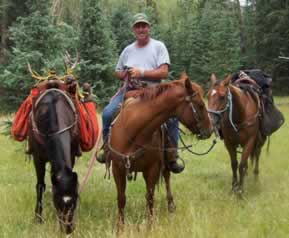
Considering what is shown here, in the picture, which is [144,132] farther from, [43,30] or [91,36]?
[91,36]

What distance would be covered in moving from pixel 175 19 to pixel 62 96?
117ft

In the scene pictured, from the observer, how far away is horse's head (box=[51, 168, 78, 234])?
4383mm

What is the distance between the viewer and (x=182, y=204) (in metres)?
7.19

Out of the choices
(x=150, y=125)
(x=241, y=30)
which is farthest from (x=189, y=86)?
(x=241, y=30)

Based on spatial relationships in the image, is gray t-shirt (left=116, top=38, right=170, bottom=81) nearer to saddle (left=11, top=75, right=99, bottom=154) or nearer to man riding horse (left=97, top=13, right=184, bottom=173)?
man riding horse (left=97, top=13, right=184, bottom=173)

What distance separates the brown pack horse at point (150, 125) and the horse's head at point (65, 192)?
4.05 feet

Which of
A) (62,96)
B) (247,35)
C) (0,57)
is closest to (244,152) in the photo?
(62,96)

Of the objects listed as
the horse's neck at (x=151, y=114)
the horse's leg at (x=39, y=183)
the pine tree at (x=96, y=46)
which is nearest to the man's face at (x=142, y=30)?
the horse's neck at (x=151, y=114)

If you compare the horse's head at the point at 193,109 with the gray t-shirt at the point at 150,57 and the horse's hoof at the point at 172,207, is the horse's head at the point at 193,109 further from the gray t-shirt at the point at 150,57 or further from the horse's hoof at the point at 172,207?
the horse's hoof at the point at 172,207

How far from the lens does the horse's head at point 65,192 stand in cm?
A: 438

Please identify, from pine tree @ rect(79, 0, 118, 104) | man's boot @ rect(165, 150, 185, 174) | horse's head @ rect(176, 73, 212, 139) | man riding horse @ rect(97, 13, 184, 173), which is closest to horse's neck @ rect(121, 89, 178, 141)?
horse's head @ rect(176, 73, 212, 139)

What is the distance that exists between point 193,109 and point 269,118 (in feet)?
13.7

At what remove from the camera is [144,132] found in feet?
18.5

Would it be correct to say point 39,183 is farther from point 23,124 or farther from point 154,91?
point 154,91
